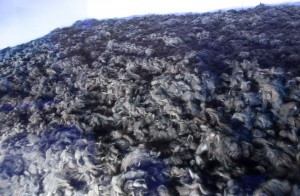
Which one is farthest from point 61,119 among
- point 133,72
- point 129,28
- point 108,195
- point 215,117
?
point 129,28

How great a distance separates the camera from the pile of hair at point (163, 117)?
5441 millimetres

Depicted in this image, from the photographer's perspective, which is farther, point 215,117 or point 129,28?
point 129,28

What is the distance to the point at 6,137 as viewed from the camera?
7.54 m

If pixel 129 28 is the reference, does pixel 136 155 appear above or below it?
below

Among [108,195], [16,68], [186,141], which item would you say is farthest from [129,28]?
[108,195]

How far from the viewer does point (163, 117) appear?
6754 mm

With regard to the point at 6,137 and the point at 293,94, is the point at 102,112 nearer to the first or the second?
the point at 6,137

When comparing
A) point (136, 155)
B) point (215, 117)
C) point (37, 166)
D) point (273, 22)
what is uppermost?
point (273, 22)

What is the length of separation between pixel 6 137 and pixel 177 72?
4142 mm

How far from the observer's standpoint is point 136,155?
5969 millimetres

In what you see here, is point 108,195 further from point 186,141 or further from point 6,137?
point 6,137

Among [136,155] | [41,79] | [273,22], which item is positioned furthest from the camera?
[273,22]

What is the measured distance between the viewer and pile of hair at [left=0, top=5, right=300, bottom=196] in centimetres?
544

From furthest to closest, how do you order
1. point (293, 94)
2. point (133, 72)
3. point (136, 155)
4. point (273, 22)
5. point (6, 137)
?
point (273, 22) < point (133, 72) < point (6, 137) < point (293, 94) < point (136, 155)
